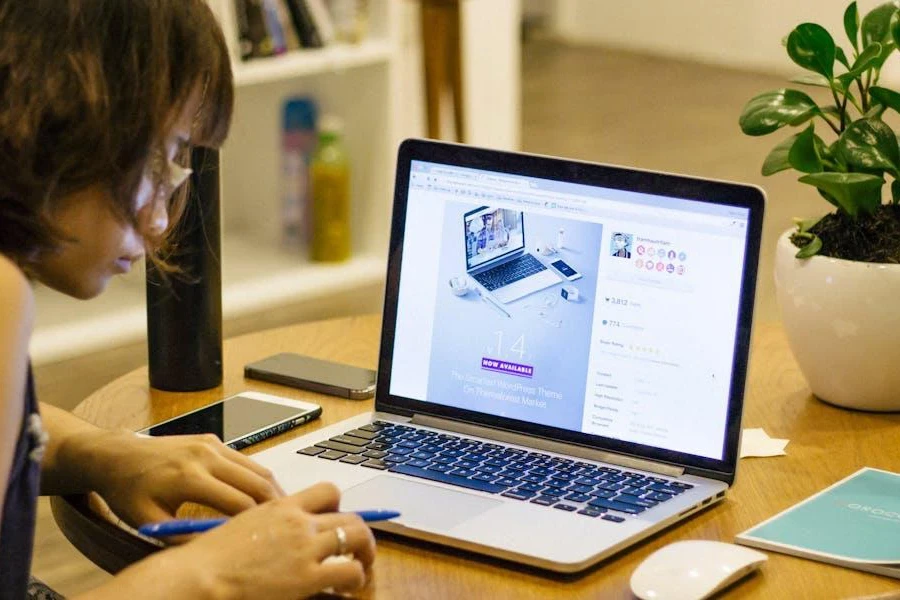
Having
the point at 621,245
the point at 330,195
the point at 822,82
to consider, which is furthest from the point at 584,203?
the point at 330,195

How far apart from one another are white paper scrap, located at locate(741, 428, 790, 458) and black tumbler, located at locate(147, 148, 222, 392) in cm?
54

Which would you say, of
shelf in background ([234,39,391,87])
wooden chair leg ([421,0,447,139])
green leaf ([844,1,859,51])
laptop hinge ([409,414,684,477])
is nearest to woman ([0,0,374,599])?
laptop hinge ([409,414,684,477])

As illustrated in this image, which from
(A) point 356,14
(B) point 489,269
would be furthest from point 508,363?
(A) point 356,14

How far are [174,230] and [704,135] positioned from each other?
13.2ft

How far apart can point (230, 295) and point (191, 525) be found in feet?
6.68

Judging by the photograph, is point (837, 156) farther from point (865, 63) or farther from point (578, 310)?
point (578, 310)

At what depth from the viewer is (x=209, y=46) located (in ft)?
3.39

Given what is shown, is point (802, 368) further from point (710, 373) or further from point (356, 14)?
point (356, 14)

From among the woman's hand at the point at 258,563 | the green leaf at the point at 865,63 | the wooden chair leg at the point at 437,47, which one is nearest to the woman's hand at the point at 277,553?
the woman's hand at the point at 258,563

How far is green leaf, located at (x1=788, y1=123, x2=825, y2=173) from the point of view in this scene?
1.35m

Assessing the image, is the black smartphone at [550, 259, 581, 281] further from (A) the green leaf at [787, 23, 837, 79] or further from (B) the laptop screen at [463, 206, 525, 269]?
(A) the green leaf at [787, 23, 837, 79]

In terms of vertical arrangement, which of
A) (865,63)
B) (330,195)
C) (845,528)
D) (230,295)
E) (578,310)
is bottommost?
(230,295)

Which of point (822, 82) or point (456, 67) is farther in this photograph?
point (456, 67)

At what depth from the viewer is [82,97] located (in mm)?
955
